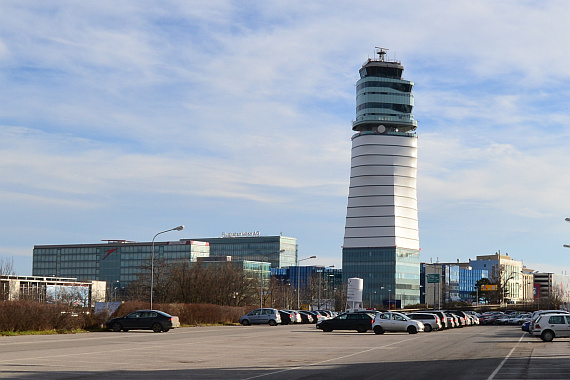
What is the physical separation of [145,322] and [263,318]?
2113 cm

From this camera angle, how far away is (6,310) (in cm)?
4266

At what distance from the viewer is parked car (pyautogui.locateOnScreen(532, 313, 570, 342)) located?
139 feet

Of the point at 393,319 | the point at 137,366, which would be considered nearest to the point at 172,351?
the point at 137,366

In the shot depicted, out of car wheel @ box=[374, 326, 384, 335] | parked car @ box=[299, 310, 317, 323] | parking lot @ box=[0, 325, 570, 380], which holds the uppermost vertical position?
parking lot @ box=[0, 325, 570, 380]

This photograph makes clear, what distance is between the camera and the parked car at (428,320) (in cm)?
5725

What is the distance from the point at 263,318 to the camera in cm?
6812

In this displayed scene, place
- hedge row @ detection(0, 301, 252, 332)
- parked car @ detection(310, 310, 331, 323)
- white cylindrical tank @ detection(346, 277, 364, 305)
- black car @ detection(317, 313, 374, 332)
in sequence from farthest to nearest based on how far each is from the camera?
white cylindrical tank @ detection(346, 277, 364, 305) → parked car @ detection(310, 310, 331, 323) → black car @ detection(317, 313, 374, 332) → hedge row @ detection(0, 301, 252, 332)

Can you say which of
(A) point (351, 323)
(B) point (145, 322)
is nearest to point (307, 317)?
(A) point (351, 323)

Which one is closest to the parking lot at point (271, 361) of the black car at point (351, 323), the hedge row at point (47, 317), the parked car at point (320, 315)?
the hedge row at point (47, 317)

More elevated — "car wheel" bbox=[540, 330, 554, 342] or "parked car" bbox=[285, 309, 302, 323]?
"car wheel" bbox=[540, 330, 554, 342]

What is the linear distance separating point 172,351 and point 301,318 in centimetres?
4587

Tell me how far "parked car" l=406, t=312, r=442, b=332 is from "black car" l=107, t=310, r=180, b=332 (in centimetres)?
1918

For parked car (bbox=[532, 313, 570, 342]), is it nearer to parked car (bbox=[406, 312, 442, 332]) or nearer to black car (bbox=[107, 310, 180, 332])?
parked car (bbox=[406, 312, 442, 332])

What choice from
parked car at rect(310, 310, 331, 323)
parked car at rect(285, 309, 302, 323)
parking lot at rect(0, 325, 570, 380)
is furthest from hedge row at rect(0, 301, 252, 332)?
parked car at rect(310, 310, 331, 323)
